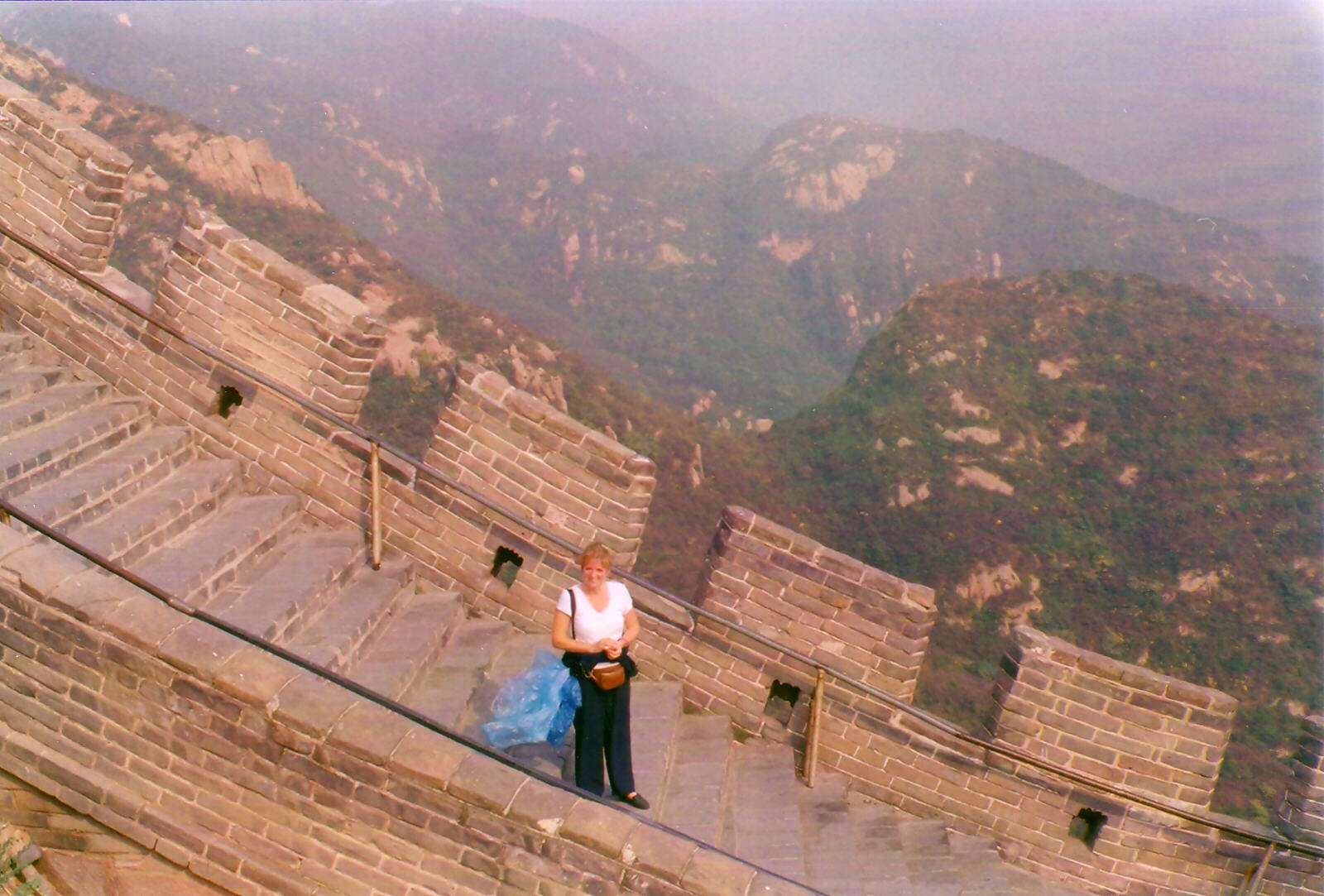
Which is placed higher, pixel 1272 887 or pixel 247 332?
pixel 247 332

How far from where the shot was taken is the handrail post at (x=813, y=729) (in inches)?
222

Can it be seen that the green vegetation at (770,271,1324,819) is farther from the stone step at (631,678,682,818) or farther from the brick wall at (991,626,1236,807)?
the stone step at (631,678,682,818)

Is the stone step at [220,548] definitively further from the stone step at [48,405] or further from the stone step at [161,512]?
the stone step at [48,405]

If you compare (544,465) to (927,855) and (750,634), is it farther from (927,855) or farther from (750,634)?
(927,855)

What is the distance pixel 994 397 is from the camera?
23906 mm

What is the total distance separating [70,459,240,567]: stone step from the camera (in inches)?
198

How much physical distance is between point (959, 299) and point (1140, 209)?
212ft

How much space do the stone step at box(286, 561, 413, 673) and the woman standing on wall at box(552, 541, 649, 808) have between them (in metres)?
1.43

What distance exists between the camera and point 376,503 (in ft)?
19.7

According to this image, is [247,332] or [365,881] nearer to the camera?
[365,881]

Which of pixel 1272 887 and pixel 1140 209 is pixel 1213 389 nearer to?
pixel 1272 887

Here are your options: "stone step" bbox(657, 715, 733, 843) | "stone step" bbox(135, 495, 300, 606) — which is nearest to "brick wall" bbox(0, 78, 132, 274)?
"stone step" bbox(135, 495, 300, 606)

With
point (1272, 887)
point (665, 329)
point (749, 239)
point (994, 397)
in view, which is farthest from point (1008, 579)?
point (749, 239)

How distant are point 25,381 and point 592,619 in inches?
161
